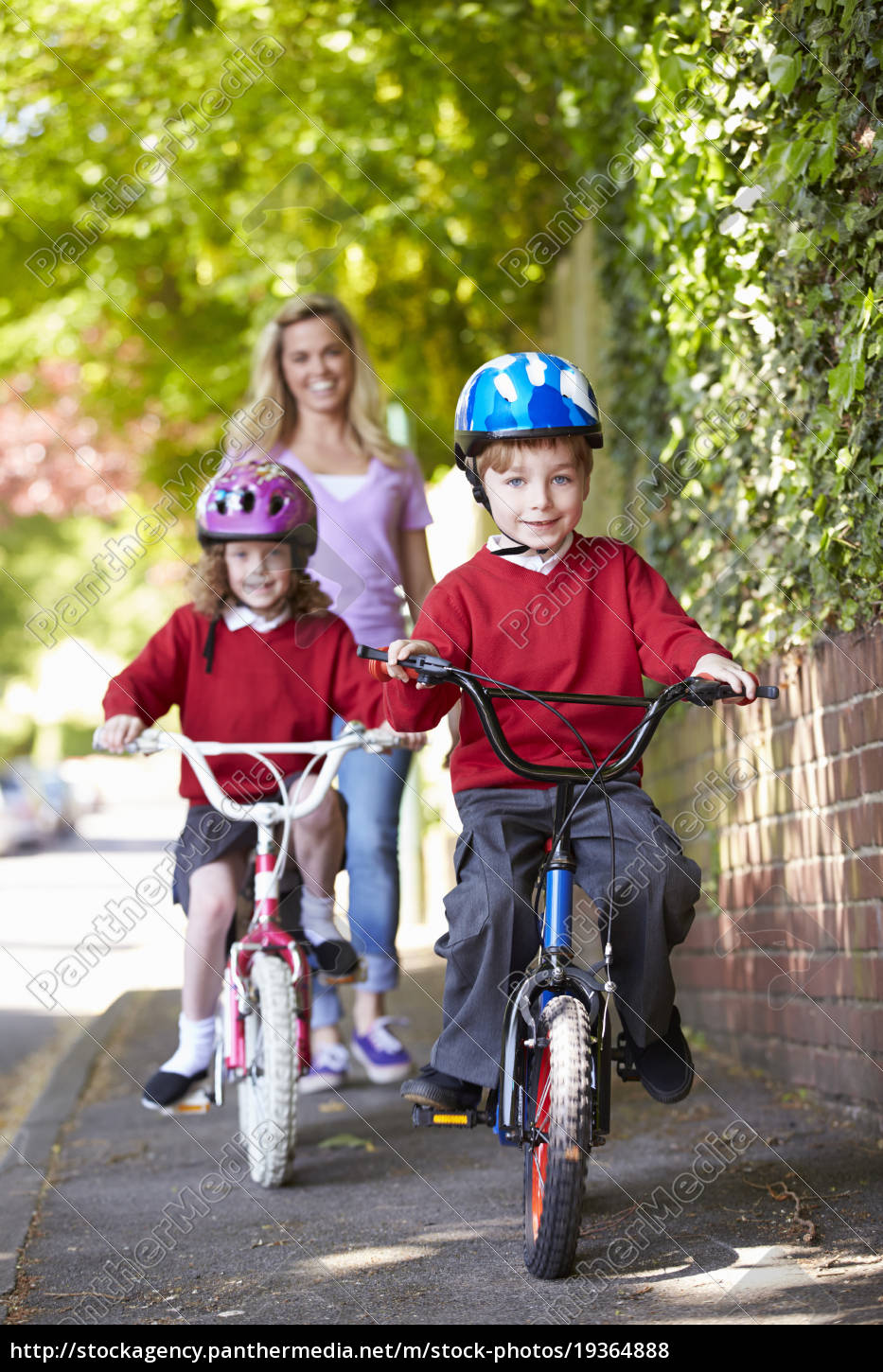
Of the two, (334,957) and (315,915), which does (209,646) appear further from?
(334,957)

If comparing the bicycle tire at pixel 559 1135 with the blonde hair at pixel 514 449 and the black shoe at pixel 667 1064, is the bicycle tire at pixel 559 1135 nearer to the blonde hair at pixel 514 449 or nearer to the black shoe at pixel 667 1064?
the black shoe at pixel 667 1064

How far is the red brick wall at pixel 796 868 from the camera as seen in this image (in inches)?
180

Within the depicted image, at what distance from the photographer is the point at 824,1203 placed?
3.96 metres

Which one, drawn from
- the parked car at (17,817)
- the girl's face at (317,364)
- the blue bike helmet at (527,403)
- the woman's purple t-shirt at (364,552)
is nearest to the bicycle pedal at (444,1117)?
the blue bike helmet at (527,403)

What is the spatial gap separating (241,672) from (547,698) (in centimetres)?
178

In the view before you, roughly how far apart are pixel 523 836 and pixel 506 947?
0.27 meters

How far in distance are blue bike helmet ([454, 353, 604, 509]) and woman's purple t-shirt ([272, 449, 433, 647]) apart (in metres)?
1.86

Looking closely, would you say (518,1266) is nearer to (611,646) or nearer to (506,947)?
(506,947)

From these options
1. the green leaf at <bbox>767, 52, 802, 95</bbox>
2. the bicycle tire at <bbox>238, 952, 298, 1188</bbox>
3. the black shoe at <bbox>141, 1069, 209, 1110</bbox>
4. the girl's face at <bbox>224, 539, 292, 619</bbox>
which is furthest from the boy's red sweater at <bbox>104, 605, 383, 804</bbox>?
the green leaf at <bbox>767, 52, 802, 95</bbox>

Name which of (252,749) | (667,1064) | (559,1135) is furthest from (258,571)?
(559,1135)

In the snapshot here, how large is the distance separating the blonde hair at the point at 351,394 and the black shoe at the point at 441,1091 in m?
2.72

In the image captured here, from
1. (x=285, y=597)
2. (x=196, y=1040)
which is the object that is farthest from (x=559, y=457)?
(x=196, y=1040)

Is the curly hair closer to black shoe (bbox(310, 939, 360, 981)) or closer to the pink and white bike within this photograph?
the pink and white bike

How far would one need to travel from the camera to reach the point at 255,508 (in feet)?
16.4
